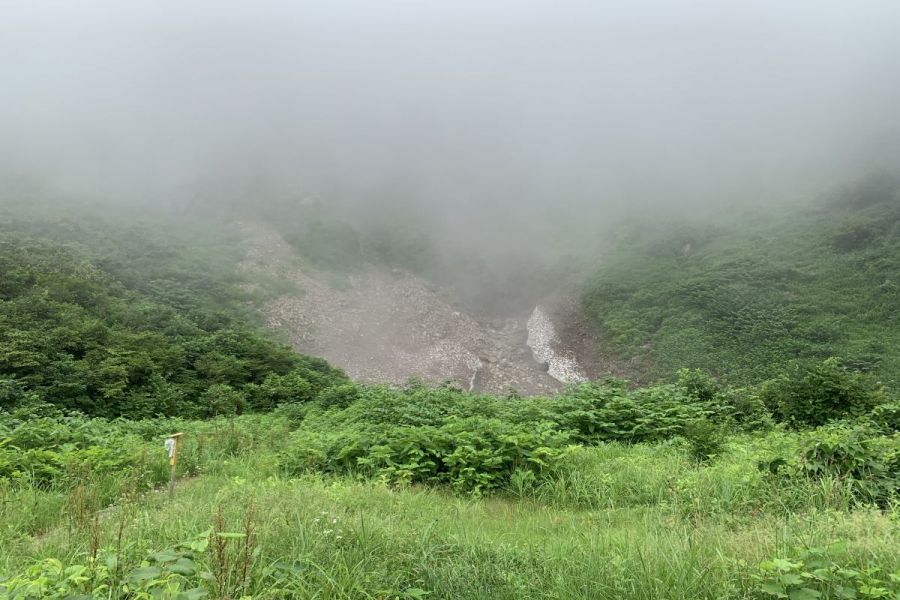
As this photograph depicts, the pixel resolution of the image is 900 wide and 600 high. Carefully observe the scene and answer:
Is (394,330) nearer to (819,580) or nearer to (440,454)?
(440,454)

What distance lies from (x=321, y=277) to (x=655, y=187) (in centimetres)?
5023

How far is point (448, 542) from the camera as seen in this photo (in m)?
4.14

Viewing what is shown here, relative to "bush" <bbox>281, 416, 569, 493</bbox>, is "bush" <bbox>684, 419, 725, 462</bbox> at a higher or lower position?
higher

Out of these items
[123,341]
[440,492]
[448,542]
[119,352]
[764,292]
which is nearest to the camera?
[448,542]

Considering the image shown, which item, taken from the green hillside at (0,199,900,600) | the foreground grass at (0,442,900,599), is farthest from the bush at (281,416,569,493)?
the foreground grass at (0,442,900,599)

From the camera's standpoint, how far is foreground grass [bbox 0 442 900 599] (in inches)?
129

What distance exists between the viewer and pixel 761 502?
522 cm

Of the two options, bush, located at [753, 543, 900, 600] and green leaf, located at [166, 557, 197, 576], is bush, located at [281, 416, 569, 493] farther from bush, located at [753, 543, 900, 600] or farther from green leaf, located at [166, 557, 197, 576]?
bush, located at [753, 543, 900, 600]

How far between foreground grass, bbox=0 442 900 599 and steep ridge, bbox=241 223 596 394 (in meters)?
25.2

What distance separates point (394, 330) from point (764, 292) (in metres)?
27.7

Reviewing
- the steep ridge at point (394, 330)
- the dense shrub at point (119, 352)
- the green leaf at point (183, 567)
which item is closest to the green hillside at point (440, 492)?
the green leaf at point (183, 567)

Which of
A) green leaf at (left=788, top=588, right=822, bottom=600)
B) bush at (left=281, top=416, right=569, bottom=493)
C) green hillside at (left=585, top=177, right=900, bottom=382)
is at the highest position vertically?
green hillside at (left=585, top=177, right=900, bottom=382)

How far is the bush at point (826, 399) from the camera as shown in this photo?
1157 centimetres

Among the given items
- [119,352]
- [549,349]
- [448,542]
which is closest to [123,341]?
[119,352]
